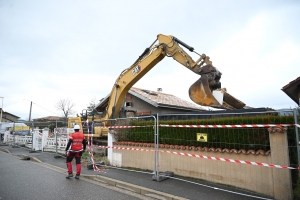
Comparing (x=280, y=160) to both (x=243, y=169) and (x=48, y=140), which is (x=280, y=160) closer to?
(x=243, y=169)

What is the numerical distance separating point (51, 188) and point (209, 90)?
19.2 feet

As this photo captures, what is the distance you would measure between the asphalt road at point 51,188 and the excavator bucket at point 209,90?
3.95 meters

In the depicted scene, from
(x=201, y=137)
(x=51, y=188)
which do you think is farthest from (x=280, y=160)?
(x=51, y=188)

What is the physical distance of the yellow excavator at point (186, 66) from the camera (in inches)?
302

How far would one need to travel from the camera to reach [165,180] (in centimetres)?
647

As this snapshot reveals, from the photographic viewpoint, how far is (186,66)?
8.77 meters

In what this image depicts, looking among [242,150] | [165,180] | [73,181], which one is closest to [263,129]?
[242,150]

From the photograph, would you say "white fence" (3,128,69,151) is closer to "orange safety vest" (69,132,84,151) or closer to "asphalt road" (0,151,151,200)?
"asphalt road" (0,151,151,200)

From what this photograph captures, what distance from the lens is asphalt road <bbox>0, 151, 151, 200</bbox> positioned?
17.1 ft

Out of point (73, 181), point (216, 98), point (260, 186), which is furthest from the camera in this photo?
point (216, 98)

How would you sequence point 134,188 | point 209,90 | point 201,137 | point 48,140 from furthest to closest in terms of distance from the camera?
point 48,140, point 209,90, point 201,137, point 134,188

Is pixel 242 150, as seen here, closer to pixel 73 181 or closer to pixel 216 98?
pixel 216 98

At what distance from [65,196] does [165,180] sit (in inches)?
113

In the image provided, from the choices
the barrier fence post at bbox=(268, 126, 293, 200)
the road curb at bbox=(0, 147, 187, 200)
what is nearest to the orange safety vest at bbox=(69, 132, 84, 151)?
the road curb at bbox=(0, 147, 187, 200)
